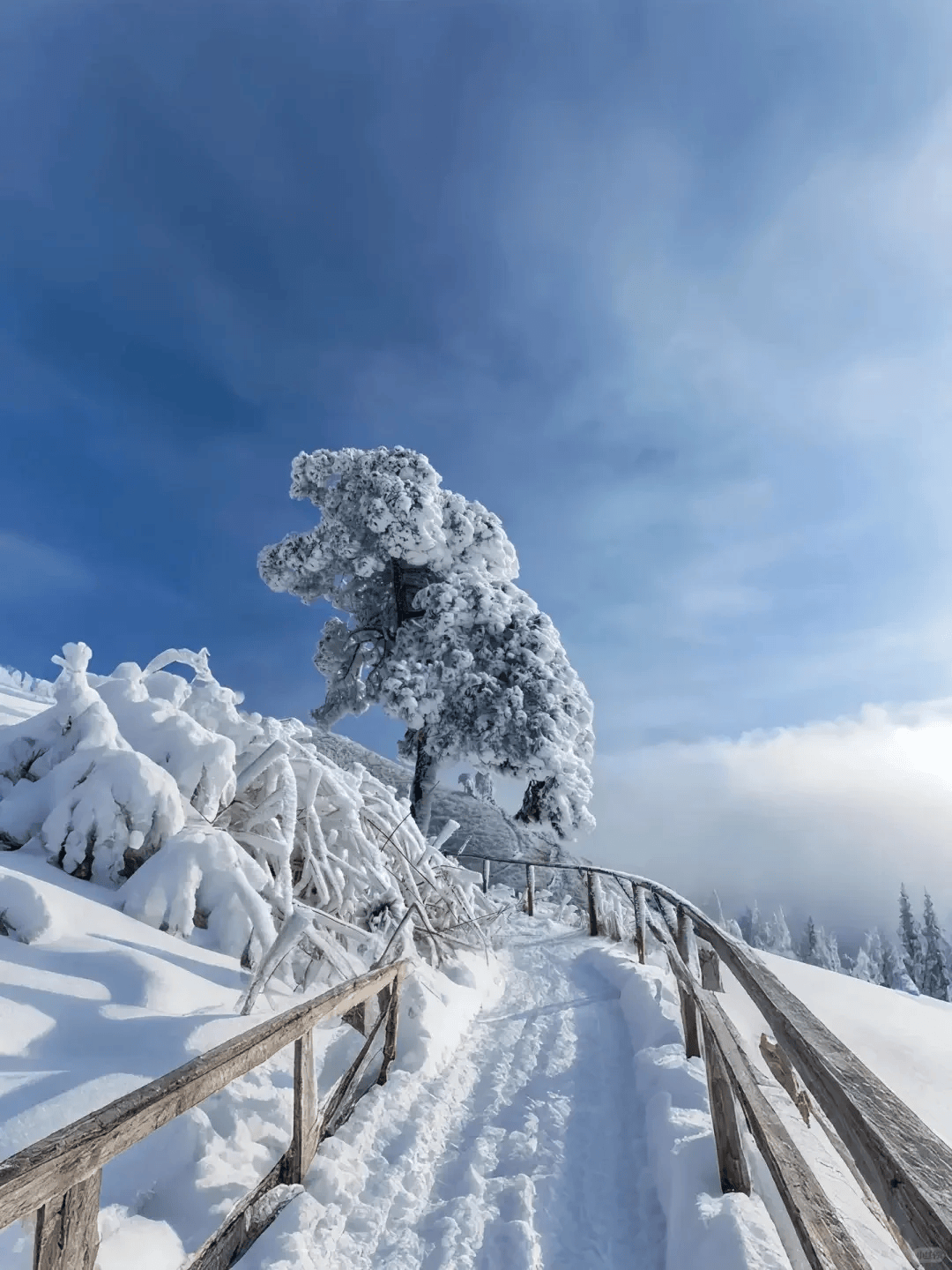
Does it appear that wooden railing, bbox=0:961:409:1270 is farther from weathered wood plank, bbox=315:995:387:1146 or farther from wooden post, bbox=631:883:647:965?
wooden post, bbox=631:883:647:965

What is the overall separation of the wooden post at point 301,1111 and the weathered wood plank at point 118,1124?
0.26m

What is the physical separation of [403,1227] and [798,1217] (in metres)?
1.75

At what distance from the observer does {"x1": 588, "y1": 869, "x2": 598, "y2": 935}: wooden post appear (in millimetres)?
10242

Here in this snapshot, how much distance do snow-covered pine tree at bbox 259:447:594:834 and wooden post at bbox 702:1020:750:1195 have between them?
9585 mm

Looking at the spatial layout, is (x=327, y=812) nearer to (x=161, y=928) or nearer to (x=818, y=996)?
(x=161, y=928)

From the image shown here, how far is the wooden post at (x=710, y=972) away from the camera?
15.5 feet

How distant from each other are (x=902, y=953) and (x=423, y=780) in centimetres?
5331

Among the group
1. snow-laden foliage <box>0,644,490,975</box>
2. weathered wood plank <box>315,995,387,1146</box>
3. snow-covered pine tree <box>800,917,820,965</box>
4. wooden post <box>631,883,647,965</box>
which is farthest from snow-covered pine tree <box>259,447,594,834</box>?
snow-covered pine tree <box>800,917,820,965</box>

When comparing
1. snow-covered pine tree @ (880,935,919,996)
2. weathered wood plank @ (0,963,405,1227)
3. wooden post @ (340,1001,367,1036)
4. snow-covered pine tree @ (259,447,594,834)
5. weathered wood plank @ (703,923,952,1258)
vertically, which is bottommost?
snow-covered pine tree @ (880,935,919,996)

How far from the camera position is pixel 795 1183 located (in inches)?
73.8

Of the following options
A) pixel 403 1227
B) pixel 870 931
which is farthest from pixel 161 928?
pixel 870 931

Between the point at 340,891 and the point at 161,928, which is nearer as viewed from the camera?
the point at 161,928

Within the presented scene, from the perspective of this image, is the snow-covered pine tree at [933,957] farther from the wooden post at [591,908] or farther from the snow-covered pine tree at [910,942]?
the wooden post at [591,908]

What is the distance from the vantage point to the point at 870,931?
214 ft
